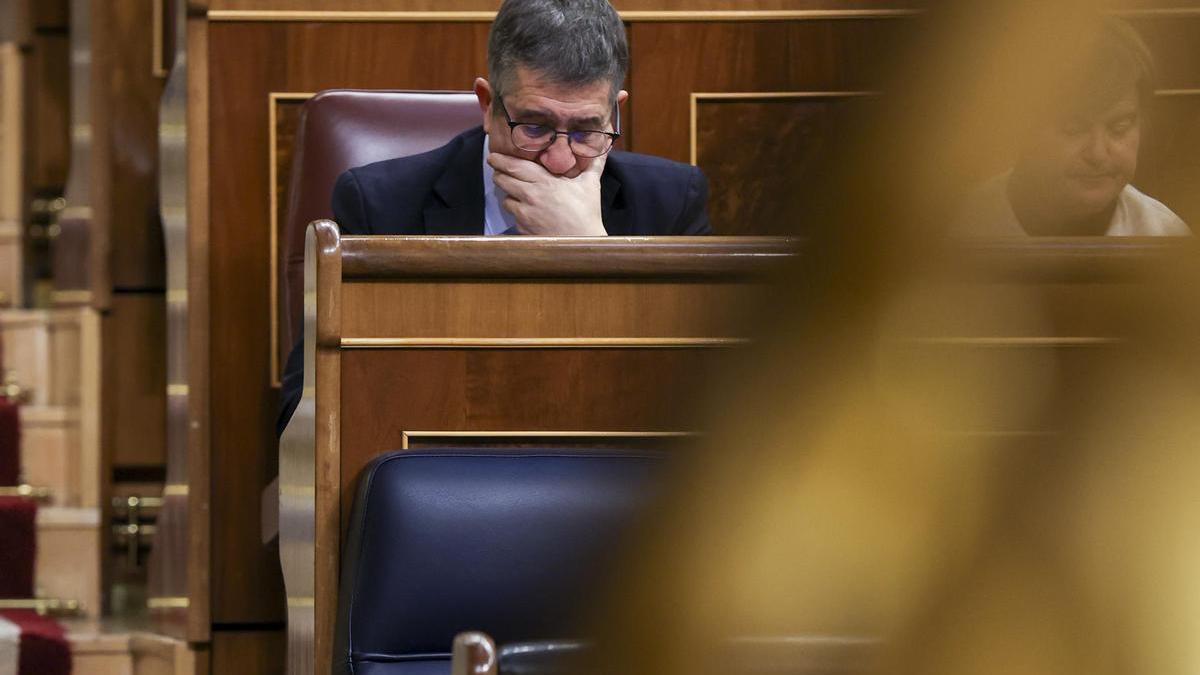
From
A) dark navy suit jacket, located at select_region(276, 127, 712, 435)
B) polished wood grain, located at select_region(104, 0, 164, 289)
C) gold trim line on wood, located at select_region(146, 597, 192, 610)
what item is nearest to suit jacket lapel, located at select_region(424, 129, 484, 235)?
dark navy suit jacket, located at select_region(276, 127, 712, 435)

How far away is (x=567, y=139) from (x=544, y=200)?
58 millimetres

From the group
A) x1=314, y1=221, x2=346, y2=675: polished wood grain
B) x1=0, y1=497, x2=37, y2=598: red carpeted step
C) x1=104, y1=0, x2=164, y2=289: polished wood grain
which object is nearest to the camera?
x1=314, y1=221, x2=346, y2=675: polished wood grain

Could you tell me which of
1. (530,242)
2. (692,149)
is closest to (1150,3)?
(530,242)

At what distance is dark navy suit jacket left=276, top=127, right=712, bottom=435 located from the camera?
1.08 meters

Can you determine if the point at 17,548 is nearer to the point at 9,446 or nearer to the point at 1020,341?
the point at 9,446

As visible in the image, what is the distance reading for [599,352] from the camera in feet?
2.65

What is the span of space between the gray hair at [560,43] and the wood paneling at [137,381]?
78cm

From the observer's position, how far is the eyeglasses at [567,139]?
40.5 inches

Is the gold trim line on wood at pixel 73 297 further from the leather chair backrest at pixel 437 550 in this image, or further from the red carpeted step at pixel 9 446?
the leather chair backrest at pixel 437 550

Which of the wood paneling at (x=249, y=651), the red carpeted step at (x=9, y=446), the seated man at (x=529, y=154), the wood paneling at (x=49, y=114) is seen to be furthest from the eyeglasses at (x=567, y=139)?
the wood paneling at (x=49, y=114)

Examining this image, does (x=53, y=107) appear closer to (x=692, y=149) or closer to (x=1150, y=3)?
(x=692, y=149)

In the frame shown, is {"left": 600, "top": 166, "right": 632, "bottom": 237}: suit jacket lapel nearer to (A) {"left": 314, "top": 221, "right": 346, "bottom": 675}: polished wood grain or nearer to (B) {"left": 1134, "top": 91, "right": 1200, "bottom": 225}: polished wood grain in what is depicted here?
(A) {"left": 314, "top": 221, "right": 346, "bottom": 675}: polished wood grain

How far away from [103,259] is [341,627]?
1.06 m

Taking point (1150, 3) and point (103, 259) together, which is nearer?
point (1150, 3)
